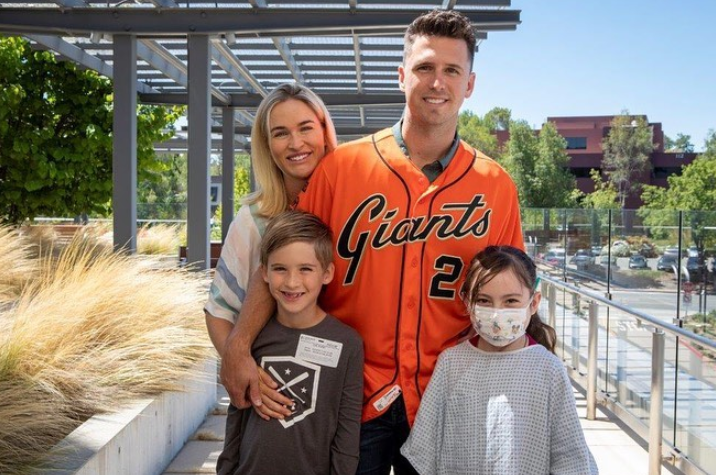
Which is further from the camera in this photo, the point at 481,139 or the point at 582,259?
the point at 481,139

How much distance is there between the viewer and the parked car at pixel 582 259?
11.3m

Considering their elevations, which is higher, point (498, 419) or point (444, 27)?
point (444, 27)

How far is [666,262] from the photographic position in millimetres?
11508

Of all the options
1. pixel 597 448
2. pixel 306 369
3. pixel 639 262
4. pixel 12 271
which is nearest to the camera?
pixel 306 369

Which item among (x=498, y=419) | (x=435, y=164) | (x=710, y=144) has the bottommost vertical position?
(x=498, y=419)

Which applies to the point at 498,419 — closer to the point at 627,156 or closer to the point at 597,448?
the point at 597,448

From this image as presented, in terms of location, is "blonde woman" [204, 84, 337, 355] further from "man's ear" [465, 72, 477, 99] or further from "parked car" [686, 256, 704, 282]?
"parked car" [686, 256, 704, 282]

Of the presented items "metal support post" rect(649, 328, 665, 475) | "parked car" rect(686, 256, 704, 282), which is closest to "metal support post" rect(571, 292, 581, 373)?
"metal support post" rect(649, 328, 665, 475)

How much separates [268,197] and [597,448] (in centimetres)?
353

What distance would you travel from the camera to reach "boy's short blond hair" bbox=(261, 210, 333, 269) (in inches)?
91.8

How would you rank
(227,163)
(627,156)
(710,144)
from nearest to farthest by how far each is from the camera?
(227,163) → (627,156) → (710,144)

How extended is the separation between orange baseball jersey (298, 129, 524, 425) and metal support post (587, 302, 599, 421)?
12.7 feet

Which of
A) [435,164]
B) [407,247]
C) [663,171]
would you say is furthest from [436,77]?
[663,171]

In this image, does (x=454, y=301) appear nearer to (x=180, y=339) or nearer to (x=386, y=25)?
(x=180, y=339)
